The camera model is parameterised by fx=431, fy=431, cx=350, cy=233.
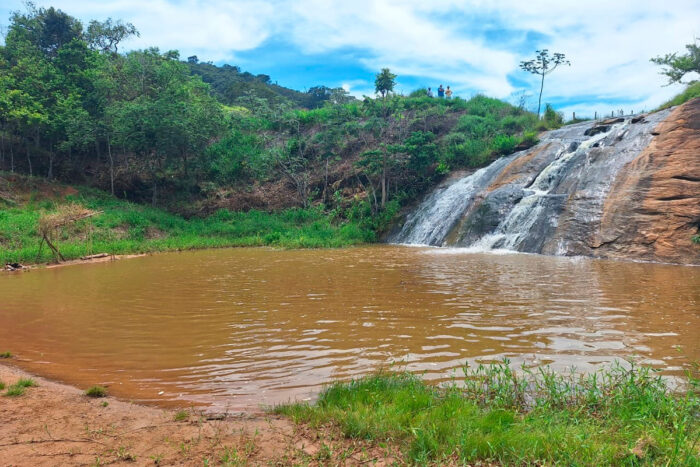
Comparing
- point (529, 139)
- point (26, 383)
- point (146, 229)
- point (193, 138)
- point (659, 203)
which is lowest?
point (146, 229)

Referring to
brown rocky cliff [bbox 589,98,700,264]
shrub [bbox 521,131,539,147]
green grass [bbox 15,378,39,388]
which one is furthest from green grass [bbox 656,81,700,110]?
green grass [bbox 15,378,39,388]

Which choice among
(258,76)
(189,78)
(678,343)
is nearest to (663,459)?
(678,343)

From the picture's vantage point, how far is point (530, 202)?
18.0 meters

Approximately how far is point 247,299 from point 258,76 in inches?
3132

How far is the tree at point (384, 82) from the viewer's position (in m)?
32.5

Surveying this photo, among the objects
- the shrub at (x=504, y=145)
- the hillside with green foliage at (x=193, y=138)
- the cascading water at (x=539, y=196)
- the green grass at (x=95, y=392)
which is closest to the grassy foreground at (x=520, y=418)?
the green grass at (x=95, y=392)

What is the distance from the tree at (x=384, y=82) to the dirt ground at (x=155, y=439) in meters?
31.2

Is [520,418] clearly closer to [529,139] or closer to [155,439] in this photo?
[155,439]

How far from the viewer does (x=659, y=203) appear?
14.2 metres

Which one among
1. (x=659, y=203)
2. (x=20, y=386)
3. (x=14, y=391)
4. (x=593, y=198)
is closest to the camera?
(x=14, y=391)

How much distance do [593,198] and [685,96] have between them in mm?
10004

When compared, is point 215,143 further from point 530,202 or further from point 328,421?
point 328,421

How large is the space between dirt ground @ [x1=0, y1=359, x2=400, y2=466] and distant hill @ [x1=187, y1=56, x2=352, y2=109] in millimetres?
45167

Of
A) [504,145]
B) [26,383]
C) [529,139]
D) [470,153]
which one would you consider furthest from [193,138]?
[26,383]
